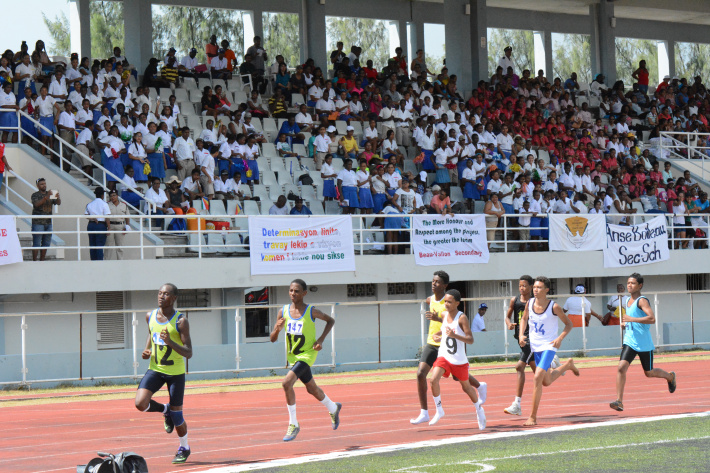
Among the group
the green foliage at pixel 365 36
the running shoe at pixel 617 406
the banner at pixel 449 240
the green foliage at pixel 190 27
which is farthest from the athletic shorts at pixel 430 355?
the green foliage at pixel 365 36

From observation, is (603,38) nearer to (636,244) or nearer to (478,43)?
(478,43)

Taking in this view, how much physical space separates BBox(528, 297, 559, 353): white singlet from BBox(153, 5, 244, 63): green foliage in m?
26.2

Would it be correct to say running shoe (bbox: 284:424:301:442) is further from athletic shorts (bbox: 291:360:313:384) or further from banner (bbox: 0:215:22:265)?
banner (bbox: 0:215:22:265)

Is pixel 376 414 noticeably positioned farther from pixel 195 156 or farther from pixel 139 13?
pixel 139 13

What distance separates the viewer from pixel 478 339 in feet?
83.1

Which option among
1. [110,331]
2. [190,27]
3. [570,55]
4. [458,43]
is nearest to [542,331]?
[110,331]

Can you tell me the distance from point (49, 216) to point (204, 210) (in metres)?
4.37

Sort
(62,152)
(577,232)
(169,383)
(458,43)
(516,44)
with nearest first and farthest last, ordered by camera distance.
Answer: (169,383) < (62,152) < (577,232) < (458,43) < (516,44)

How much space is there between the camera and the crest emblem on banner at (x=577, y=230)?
29422 mm

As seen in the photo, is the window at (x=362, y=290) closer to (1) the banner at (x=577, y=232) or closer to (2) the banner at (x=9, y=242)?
(1) the banner at (x=577, y=232)

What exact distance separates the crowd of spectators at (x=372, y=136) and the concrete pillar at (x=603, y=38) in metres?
3.25

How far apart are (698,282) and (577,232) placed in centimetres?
680

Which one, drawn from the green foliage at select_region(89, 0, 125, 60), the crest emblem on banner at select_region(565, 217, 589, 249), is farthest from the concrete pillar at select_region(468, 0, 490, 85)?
the green foliage at select_region(89, 0, 125, 60)

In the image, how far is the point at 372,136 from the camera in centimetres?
3042
